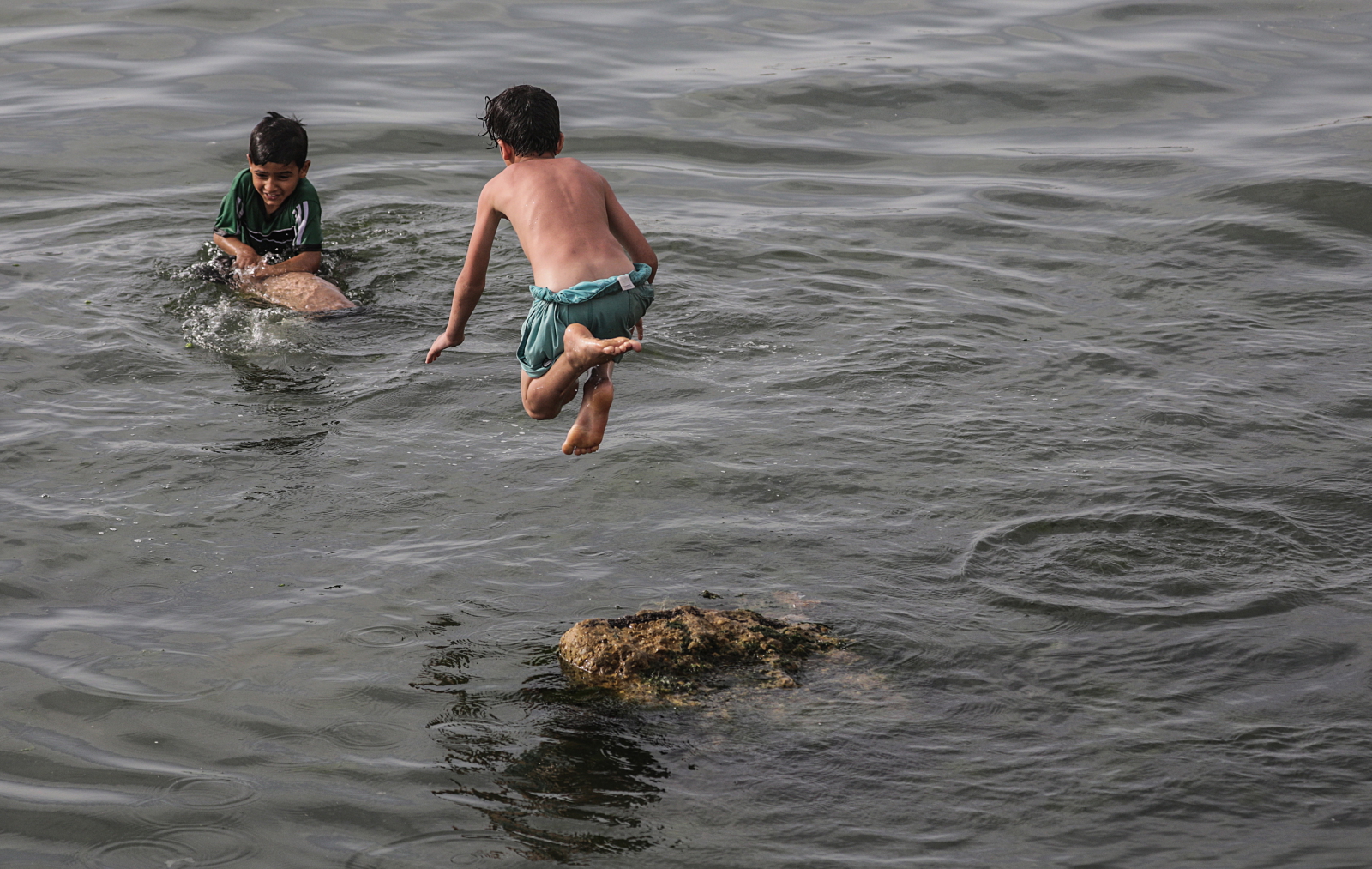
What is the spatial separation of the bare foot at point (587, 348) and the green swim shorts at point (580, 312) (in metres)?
0.17

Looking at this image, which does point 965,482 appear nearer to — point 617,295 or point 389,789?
point 617,295

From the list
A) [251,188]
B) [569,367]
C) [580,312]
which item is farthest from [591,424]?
[251,188]

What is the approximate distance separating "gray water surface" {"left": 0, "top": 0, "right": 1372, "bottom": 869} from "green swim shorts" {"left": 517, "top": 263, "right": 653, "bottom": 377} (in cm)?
79

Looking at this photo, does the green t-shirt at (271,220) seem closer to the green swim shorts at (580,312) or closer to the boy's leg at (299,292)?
the boy's leg at (299,292)

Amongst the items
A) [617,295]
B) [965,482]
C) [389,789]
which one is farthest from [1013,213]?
[389,789]

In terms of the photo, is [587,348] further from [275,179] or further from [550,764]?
[275,179]

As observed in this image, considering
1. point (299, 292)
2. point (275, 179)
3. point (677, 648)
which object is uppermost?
point (275, 179)

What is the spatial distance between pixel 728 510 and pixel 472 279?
4.92 ft

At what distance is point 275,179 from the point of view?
8.03 meters

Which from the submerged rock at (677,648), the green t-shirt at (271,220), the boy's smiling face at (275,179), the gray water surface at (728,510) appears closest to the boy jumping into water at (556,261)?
the gray water surface at (728,510)

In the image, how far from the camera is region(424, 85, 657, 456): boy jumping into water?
210 inches

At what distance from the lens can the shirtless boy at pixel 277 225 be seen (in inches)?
313

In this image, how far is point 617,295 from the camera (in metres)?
5.41

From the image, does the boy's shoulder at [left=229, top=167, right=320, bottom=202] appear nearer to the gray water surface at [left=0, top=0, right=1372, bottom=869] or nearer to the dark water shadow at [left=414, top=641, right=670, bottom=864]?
the gray water surface at [left=0, top=0, right=1372, bottom=869]
